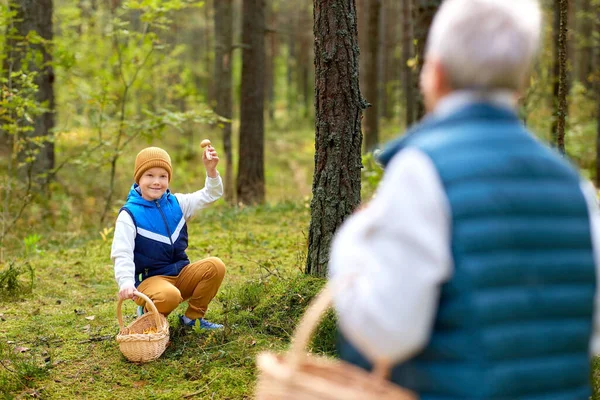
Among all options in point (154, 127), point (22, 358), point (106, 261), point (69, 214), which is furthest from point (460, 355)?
point (69, 214)

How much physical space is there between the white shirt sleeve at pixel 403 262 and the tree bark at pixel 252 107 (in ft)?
35.6

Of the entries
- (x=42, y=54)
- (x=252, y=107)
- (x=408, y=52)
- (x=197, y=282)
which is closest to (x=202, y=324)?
(x=197, y=282)

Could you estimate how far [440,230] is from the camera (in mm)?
1732

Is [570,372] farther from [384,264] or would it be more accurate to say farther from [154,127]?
[154,127]

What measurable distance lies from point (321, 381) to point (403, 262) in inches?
17.8

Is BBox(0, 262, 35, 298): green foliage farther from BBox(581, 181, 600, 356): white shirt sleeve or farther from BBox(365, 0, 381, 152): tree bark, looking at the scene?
BBox(365, 0, 381, 152): tree bark

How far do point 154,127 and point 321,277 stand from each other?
5604 mm

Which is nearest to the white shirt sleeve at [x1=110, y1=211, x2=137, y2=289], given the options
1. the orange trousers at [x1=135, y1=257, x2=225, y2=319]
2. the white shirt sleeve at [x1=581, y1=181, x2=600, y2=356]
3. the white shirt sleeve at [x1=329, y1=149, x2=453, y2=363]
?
the orange trousers at [x1=135, y1=257, x2=225, y2=319]

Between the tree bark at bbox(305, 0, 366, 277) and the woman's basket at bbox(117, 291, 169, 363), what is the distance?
138cm

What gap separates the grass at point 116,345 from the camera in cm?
441

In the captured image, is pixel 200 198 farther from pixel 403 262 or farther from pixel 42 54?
pixel 42 54

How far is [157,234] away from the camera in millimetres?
4938

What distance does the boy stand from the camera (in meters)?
4.79

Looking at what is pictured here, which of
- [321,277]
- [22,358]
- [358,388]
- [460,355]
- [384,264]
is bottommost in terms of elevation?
[22,358]
